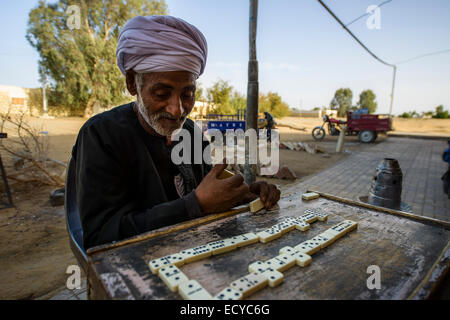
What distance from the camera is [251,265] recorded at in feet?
3.13

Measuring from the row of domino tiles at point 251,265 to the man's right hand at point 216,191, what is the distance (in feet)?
0.74

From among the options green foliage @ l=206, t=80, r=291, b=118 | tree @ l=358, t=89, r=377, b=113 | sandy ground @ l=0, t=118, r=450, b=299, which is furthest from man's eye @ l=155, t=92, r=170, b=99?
tree @ l=358, t=89, r=377, b=113

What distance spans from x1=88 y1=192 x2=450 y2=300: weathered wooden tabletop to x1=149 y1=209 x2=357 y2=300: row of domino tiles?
0.02 m

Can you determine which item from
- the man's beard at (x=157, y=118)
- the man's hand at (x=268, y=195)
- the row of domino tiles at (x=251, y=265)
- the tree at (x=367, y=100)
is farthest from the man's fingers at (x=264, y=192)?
the tree at (x=367, y=100)

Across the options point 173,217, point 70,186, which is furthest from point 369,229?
point 70,186

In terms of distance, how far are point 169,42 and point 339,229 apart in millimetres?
1419

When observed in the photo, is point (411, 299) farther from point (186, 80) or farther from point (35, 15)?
point (35, 15)

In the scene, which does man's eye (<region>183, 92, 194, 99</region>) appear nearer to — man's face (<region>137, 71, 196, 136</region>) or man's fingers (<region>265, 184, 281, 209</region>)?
man's face (<region>137, 71, 196, 136</region>)

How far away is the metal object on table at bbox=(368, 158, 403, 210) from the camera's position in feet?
11.6

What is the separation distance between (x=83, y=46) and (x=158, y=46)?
83.2ft

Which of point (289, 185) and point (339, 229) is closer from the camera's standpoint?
point (339, 229)

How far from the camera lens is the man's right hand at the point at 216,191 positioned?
4.25 feet
